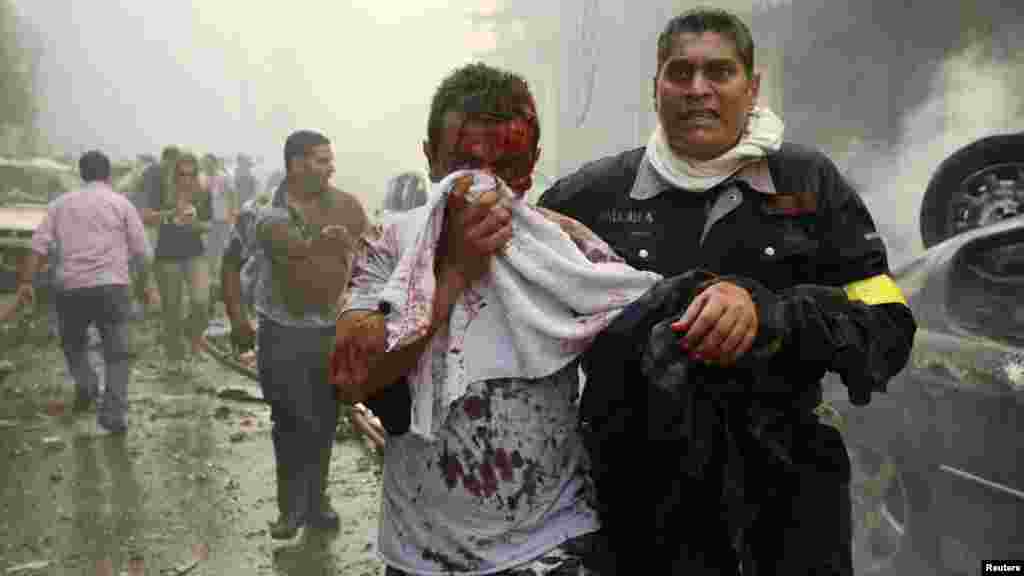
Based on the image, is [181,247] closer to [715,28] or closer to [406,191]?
[406,191]

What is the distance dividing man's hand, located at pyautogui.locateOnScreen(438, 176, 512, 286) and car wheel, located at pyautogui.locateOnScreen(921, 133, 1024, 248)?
416 cm

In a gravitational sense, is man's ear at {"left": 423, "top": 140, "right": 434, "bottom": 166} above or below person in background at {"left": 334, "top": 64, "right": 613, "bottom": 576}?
above

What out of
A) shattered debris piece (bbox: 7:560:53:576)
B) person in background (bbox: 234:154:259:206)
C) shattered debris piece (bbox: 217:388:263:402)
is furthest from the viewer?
person in background (bbox: 234:154:259:206)

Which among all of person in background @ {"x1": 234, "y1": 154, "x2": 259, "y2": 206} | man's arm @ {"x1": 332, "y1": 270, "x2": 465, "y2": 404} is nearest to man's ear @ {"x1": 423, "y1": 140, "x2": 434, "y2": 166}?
man's arm @ {"x1": 332, "y1": 270, "x2": 465, "y2": 404}

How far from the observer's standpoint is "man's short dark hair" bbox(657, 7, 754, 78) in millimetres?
2045

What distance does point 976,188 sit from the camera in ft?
17.9

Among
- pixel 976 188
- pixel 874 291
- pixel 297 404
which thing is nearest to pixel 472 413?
pixel 874 291

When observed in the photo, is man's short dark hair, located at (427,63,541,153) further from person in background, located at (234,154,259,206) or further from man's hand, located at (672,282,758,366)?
person in background, located at (234,154,259,206)

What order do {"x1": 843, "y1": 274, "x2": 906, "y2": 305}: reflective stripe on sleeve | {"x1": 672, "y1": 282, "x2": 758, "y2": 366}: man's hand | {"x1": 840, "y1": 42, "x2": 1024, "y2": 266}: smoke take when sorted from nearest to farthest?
{"x1": 672, "y1": 282, "x2": 758, "y2": 366}: man's hand < {"x1": 843, "y1": 274, "x2": 906, "y2": 305}: reflective stripe on sleeve < {"x1": 840, "y1": 42, "x2": 1024, "y2": 266}: smoke

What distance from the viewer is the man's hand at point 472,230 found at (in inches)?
70.4

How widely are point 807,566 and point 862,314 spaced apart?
449mm

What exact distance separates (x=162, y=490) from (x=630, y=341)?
5058 millimetres

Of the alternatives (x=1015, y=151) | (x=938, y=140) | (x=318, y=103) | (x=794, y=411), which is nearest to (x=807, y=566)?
(x=794, y=411)

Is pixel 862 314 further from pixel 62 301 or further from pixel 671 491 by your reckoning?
pixel 62 301
